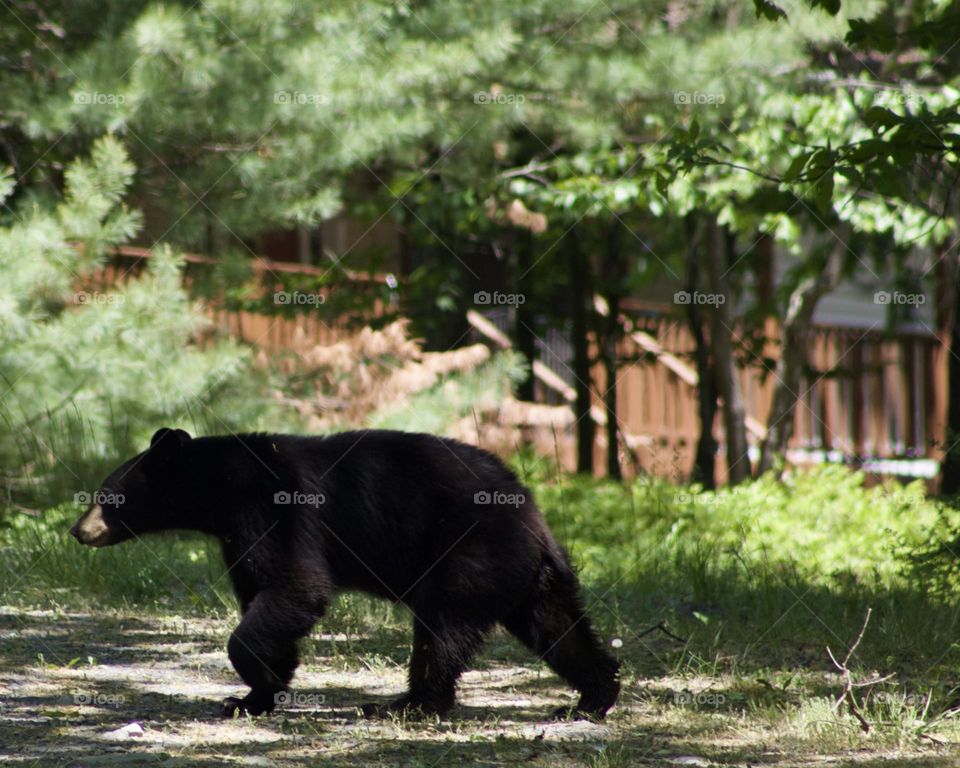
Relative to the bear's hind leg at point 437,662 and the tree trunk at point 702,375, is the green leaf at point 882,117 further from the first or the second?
the tree trunk at point 702,375

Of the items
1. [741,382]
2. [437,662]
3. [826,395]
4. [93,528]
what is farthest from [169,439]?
[826,395]

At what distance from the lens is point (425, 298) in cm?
1288

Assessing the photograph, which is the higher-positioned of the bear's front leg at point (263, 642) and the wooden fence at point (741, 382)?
the wooden fence at point (741, 382)

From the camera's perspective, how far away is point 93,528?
4.91 meters

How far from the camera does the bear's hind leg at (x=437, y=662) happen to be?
14.5ft

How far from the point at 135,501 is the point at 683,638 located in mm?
2436

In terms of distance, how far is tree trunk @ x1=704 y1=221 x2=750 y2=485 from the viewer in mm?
12219

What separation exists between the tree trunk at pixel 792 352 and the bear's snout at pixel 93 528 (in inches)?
328

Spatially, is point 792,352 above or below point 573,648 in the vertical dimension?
above

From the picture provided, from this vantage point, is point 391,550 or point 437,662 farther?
point 391,550

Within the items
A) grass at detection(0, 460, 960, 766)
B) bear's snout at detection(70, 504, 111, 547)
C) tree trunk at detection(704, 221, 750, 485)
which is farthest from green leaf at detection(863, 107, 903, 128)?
tree trunk at detection(704, 221, 750, 485)

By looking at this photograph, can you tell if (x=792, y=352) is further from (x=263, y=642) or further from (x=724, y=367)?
(x=263, y=642)

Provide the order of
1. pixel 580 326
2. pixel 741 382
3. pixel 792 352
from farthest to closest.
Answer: pixel 741 382, pixel 580 326, pixel 792 352

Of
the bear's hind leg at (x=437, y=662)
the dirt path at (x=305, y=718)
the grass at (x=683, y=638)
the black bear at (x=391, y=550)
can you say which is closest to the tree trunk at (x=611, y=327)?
the grass at (x=683, y=638)
